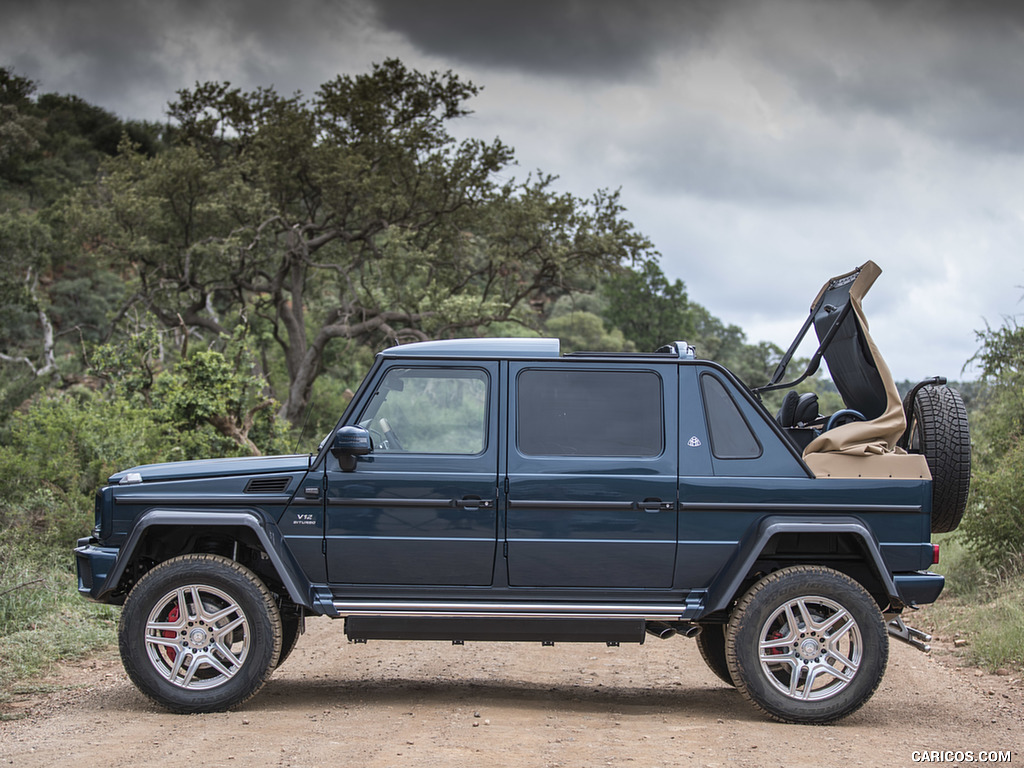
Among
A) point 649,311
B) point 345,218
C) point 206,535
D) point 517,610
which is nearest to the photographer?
point 517,610

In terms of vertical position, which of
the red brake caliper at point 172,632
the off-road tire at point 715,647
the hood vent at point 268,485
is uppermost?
the hood vent at point 268,485

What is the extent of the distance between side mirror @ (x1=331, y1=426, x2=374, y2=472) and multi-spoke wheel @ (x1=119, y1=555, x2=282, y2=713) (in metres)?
0.90

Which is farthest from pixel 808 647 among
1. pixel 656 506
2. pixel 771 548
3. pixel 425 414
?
pixel 425 414

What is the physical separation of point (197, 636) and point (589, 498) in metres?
2.50

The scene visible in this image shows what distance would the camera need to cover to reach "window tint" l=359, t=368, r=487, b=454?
5.93 meters

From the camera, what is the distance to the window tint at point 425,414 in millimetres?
5930

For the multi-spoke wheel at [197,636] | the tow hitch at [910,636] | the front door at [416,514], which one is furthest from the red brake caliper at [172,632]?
the tow hitch at [910,636]

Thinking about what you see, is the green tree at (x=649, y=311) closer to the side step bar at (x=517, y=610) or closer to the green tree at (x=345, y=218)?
the green tree at (x=345, y=218)

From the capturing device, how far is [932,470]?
605cm

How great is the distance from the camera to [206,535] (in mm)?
6125

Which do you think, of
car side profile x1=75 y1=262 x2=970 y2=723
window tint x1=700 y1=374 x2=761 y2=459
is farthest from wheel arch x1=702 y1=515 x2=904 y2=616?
window tint x1=700 y1=374 x2=761 y2=459

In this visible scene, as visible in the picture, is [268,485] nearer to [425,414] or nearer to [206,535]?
[206,535]

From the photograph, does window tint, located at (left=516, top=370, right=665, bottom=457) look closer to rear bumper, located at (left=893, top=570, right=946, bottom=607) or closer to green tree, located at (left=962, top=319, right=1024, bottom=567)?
rear bumper, located at (left=893, top=570, right=946, bottom=607)

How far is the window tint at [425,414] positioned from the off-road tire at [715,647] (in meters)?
2.28
